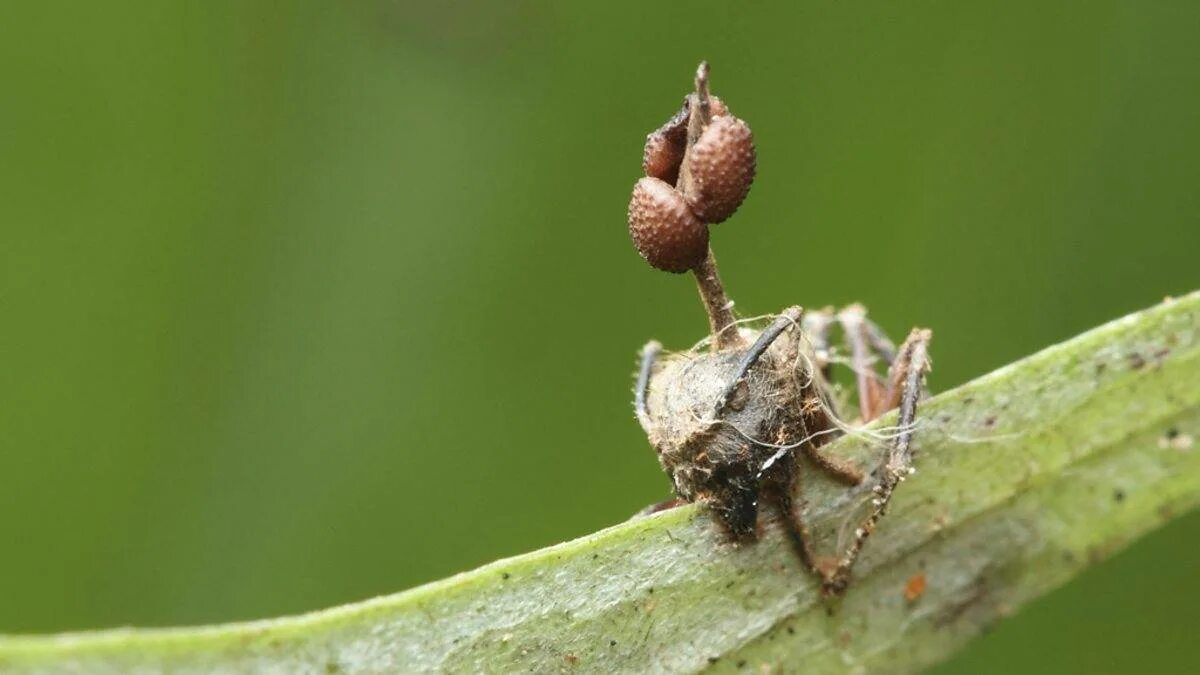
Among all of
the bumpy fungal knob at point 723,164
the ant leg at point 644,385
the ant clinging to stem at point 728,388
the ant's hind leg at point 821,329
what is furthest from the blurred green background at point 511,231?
the bumpy fungal knob at point 723,164

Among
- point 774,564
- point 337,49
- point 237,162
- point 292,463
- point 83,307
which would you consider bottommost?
point 774,564

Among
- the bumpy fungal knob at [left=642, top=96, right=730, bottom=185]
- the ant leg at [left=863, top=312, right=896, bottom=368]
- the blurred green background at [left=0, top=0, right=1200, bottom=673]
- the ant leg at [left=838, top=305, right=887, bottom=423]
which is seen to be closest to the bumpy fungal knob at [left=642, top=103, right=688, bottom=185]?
the bumpy fungal knob at [left=642, top=96, right=730, bottom=185]

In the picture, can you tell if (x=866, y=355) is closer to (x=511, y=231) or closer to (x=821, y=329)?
(x=821, y=329)

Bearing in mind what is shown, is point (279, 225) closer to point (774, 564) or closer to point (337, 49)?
point (337, 49)

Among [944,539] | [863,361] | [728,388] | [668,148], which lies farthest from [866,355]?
[668,148]

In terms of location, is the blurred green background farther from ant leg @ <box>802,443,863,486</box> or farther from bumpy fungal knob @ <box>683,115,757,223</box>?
bumpy fungal knob @ <box>683,115,757,223</box>

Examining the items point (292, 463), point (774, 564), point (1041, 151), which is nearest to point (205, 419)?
point (292, 463)

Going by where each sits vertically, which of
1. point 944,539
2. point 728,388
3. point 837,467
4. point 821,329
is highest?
point 821,329
